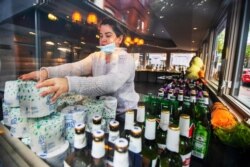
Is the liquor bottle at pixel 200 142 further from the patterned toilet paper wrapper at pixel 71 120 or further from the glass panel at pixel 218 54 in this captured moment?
the glass panel at pixel 218 54

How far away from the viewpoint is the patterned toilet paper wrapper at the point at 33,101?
617 millimetres

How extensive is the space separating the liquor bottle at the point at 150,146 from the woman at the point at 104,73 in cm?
37

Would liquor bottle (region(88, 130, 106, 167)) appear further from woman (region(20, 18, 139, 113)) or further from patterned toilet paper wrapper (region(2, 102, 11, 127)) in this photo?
patterned toilet paper wrapper (region(2, 102, 11, 127))

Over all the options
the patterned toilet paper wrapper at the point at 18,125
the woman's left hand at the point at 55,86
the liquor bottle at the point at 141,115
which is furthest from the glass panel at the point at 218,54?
the patterned toilet paper wrapper at the point at 18,125

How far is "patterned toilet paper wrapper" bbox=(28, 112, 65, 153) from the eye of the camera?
1.84 feet

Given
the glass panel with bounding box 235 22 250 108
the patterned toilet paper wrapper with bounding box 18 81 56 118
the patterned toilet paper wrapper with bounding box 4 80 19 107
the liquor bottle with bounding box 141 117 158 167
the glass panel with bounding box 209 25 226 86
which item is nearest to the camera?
the liquor bottle with bounding box 141 117 158 167

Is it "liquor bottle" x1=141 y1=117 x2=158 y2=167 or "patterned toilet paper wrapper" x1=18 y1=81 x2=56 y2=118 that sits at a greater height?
"patterned toilet paper wrapper" x1=18 y1=81 x2=56 y2=118

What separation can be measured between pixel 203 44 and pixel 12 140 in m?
4.50

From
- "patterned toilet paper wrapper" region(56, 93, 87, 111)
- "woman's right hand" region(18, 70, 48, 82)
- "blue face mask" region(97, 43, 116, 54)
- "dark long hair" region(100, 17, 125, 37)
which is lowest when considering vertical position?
"patterned toilet paper wrapper" region(56, 93, 87, 111)

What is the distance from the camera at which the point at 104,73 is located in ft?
3.07

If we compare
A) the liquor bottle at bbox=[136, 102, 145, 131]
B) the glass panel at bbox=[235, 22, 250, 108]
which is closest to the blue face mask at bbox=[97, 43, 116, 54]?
the liquor bottle at bbox=[136, 102, 145, 131]

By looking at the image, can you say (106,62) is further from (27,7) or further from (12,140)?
(27,7)

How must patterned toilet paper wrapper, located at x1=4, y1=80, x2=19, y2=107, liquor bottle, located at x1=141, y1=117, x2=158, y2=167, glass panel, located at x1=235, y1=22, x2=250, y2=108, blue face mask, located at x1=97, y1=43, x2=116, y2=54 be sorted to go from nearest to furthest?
1. liquor bottle, located at x1=141, y1=117, x2=158, y2=167
2. patterned toilet paper wrapper, located at x1=4, y1=80, x2=19, y2=107
3. blue face mask, located at x1=97, y1=43, x2=116, y2=54
4. glass panel, located at x1=235, y1=22, x2=250, y2=108

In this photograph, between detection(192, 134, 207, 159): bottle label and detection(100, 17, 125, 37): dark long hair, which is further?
detection(100, 17, 125, 37): dark long hair
